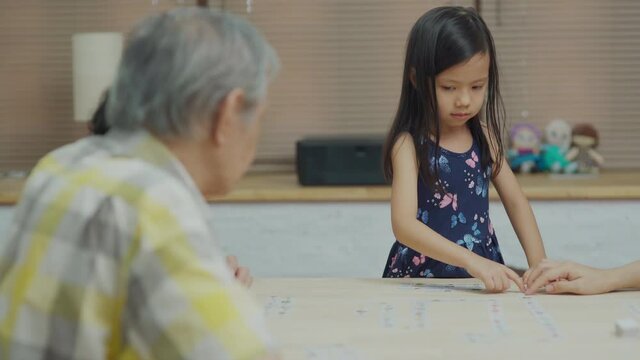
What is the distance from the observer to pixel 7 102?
14.9ft

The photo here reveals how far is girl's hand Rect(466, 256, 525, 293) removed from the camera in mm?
2023

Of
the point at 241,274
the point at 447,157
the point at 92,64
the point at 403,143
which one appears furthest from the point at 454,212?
the point at 92,64

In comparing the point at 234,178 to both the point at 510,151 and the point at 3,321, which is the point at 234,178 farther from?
the point at 510,151

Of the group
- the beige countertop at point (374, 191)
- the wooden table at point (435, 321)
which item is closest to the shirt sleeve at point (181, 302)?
the wooden table at point (435, 321)

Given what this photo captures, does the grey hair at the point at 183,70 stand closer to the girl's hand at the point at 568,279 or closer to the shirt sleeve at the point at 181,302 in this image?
the shirt sleeve at the point at 181,302

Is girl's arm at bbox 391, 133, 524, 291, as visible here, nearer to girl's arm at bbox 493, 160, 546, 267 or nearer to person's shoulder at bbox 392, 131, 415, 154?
person's shoulder at bbox 392, 131, 415, 154

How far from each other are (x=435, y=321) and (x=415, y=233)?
45cm

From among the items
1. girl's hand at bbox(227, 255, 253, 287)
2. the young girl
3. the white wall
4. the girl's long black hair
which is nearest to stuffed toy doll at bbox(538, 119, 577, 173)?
the white wall

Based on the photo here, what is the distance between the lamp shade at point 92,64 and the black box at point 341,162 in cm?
81

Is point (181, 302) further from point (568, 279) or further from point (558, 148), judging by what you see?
point (558, 148)

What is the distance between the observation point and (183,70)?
1160 millimetres

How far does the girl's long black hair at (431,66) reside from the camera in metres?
2.29

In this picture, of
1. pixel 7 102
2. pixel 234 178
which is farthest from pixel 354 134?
pixel 234 178

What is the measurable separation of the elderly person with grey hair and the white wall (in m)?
2.78
